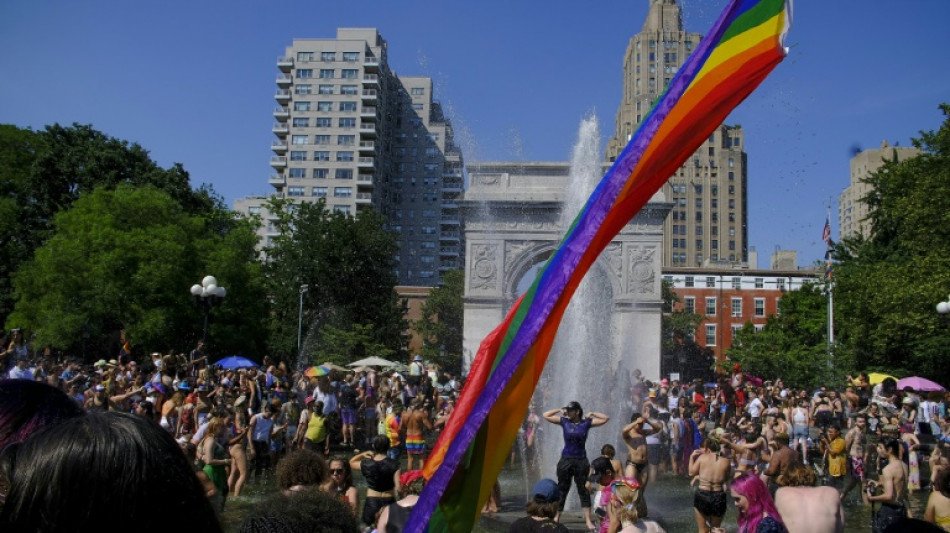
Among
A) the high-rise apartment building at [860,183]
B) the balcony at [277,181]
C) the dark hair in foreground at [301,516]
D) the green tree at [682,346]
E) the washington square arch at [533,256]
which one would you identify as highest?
the high-rise apartment building at [860,183]

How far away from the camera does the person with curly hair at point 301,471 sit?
20.5 feet

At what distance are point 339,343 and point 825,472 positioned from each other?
1498 inches

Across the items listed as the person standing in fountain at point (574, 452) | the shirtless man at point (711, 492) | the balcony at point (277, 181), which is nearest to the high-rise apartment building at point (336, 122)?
the balcony at point (277, 181)

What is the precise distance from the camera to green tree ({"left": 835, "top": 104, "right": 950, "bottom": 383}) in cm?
3206

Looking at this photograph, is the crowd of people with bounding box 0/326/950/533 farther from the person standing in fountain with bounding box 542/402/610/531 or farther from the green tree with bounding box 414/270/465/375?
the green tree with bounding box 414/270/465/375

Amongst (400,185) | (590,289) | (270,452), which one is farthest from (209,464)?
(400,185)

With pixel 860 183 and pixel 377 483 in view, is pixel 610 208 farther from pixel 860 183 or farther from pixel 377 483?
pixel 860 183

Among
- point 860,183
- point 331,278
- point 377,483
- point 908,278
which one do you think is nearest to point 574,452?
point 377,483

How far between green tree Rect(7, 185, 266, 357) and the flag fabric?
35.4 metres

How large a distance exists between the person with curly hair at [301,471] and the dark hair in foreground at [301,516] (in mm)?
3661

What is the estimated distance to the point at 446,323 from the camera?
70.3 meters

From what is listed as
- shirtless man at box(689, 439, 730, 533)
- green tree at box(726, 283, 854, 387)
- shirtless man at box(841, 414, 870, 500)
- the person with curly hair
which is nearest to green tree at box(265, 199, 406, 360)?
green tree at box(726, 283, 854, 387)

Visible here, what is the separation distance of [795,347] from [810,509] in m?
49.1

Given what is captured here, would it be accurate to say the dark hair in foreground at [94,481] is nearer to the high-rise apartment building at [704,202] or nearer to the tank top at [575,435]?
the tank top at [575,435]
